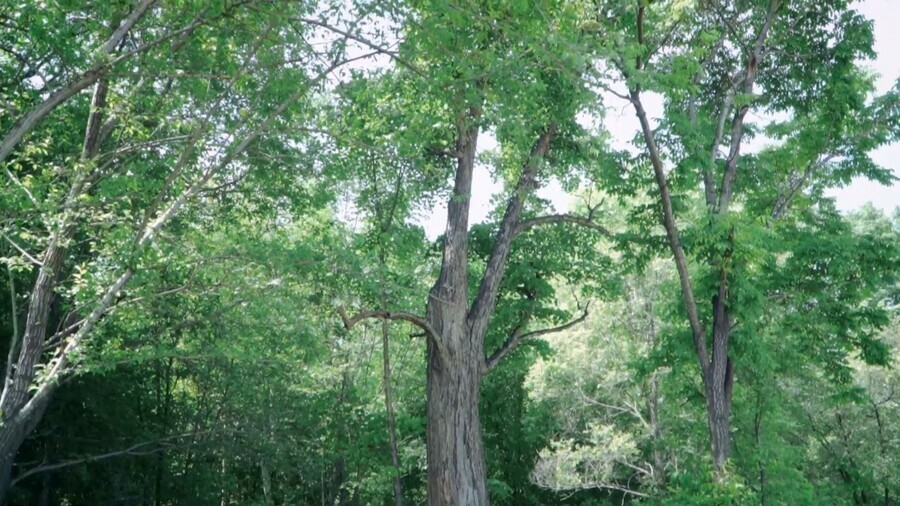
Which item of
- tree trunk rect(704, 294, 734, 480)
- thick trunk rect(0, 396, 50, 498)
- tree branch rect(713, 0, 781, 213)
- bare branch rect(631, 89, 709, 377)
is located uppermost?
tree branch rect(713, 0, 781, 213)

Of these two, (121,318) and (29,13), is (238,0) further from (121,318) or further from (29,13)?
(121,318)

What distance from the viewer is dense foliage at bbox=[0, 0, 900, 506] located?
7199mm

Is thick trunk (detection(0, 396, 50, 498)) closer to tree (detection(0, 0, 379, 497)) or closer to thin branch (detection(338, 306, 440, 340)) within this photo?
tree (detection(0, 0, 379, 497))

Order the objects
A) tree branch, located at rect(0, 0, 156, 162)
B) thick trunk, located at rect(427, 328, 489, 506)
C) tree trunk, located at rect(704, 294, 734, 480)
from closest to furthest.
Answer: tree branch, located at rect(0, 0, 156, 162)
thick trunk, located at rect(427, 328, 489, 506)
tree trunk, located at rect(704, 294, 734, 480)

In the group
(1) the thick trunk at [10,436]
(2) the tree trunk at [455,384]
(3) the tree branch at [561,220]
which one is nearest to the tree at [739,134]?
(3) the tree branch at [561,220]

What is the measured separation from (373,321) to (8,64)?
1089 cm

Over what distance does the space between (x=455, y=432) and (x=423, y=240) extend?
320 cm

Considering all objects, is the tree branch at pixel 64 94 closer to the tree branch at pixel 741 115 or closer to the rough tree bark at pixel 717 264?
the rough tree bark at pixel 717 264

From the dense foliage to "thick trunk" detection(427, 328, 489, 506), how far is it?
0.13ft

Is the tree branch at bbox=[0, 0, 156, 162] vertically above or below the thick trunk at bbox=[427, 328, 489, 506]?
above

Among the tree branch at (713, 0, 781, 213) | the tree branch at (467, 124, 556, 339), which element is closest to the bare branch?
the tree branch at (713, 0, 781, 213)

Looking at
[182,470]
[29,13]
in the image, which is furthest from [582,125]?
[182,470]

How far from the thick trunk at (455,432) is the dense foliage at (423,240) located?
0.13 feet

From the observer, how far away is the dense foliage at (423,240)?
7.20 metres
